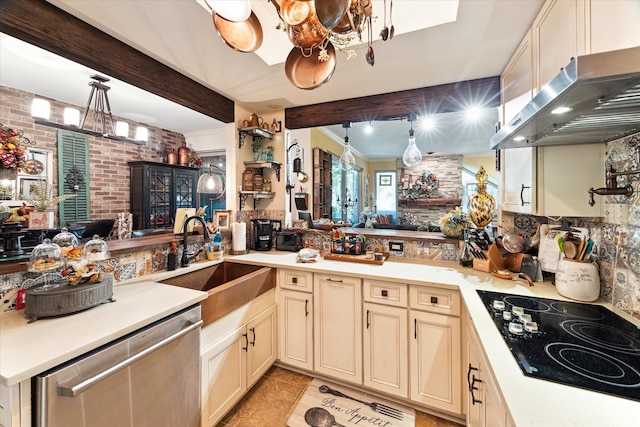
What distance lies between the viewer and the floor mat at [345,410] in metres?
1.57

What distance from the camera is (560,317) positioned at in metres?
1.12

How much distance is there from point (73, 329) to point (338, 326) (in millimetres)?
1441

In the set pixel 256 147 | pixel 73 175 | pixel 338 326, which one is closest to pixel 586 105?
pixel 338 326

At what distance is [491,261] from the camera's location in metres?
1.74

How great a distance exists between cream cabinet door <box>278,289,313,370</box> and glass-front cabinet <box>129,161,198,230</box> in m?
3.23

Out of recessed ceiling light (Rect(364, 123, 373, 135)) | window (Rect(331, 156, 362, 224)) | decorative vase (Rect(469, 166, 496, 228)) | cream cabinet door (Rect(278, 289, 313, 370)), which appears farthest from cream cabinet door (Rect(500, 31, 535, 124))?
window (Rect(331, 156, 362, 224))

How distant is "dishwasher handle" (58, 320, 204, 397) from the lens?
82cm

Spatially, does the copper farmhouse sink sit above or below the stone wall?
below

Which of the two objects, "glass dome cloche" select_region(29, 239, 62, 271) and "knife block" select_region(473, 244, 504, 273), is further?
"knife block" select_region(473, 244, 504, 273)

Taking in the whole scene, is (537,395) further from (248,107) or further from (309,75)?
(248,107)

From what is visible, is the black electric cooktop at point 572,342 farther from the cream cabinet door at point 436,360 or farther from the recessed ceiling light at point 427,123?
the recessed ceiling light at point 427,123

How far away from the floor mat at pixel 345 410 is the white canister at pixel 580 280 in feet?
3.93

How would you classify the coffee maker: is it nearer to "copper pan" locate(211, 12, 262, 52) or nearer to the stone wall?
"copper pan" locate(211, 12, 262, 52)

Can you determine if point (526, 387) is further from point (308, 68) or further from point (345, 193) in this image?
point (345, 193)
